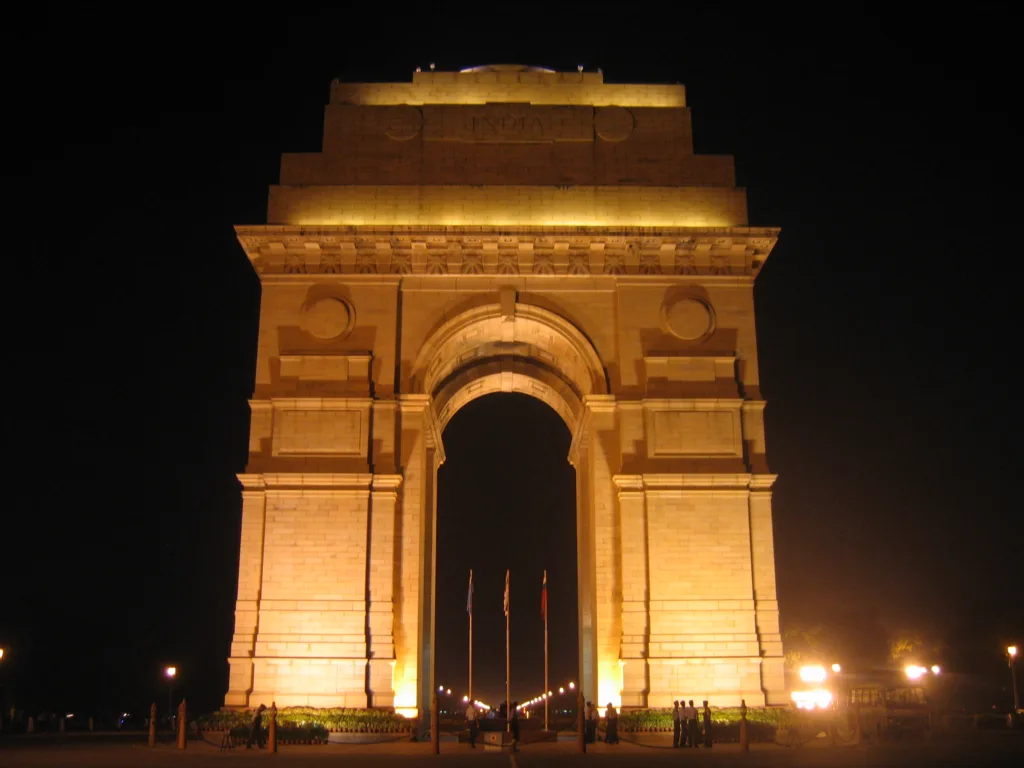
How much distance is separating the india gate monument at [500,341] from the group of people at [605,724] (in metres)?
1.20

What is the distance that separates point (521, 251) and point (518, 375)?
28.1 feet

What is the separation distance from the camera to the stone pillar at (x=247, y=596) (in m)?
31.7

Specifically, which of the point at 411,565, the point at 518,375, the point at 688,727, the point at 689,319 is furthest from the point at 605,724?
the point at 518,375

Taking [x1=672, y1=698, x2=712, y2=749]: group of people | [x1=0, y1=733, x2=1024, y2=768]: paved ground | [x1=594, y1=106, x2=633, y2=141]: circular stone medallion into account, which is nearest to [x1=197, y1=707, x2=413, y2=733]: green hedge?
[x1=0, y1=733, x2=1024, y2=768]: paved ground

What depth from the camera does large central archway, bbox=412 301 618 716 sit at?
35.2 meters

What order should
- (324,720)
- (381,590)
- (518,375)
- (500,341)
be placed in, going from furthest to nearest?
(518,375) → (500,341) → (381,590) → (324,720)

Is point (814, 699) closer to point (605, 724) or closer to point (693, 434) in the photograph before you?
point (605, 724)

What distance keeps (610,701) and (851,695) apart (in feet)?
34.9

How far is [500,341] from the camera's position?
3997 centimetres

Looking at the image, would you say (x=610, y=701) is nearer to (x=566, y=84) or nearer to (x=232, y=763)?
(x=232, y=763)

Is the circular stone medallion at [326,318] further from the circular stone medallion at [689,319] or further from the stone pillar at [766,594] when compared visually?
the stone pillar at [766,594]

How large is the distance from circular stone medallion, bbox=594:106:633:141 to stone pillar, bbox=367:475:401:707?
13.0 m

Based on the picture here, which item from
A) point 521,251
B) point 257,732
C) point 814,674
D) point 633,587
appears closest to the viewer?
point 257,732

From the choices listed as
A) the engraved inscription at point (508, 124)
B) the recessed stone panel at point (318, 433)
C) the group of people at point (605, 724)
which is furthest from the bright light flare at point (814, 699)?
the engraved inscription at point (508, 124)
